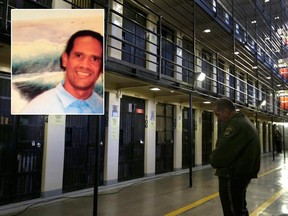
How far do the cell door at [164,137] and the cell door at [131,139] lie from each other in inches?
33.8

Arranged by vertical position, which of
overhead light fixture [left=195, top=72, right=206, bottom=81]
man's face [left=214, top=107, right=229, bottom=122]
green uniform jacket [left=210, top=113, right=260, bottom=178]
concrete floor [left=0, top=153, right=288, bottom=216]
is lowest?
concrete floor [left=0, top=153, right=288, bottom=216]

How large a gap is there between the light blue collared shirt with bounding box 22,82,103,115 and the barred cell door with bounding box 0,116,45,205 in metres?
2.45

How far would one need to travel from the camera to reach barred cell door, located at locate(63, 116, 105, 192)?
5.93m

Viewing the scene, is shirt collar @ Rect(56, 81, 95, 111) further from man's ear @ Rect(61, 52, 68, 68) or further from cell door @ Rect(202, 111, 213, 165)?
cell door @ Rect(202, 111, 213, 165)

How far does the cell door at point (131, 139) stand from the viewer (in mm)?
7402

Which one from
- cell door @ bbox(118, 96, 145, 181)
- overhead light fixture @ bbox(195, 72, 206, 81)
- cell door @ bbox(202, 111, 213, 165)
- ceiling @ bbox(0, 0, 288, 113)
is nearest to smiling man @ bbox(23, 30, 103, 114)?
ceiling @ bbox(0, 0, 288, 113)

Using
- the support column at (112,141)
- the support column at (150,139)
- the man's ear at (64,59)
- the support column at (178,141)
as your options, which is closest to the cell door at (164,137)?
the support column at (178,141)

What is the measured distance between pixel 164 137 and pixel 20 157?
499cm

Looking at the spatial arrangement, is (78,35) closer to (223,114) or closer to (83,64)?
(83,64)

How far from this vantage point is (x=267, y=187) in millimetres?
7113

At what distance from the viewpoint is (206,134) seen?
11.8m

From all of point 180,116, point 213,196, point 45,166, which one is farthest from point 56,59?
point 180,116

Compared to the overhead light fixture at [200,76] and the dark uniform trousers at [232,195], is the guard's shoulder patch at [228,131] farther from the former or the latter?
the overhead light fixture at [200,76]

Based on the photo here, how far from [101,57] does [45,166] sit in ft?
10.5
